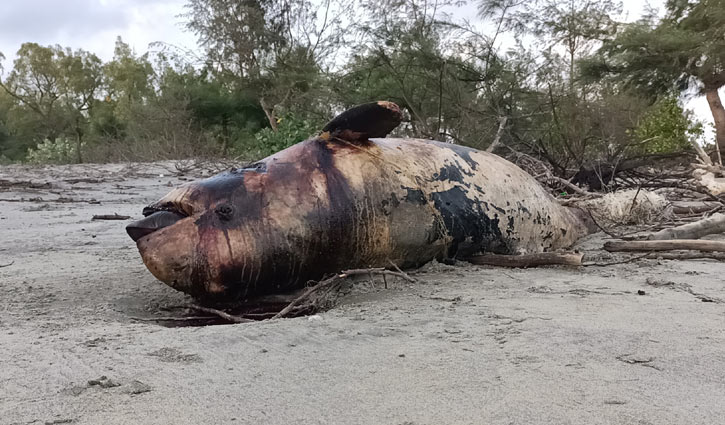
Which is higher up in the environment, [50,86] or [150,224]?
[50,86]

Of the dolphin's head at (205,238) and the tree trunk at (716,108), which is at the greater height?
the tree trunk at (716,108)

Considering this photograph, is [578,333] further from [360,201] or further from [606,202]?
[606,202]

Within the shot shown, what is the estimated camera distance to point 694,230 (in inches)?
119

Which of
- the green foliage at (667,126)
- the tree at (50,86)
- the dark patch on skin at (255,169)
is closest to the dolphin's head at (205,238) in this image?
the dark patch on skin at (255,169)

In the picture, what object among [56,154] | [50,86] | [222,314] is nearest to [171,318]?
[222,314]

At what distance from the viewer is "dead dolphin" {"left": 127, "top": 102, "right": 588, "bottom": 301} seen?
218 cm

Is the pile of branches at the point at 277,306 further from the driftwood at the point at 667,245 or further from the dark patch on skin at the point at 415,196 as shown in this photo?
the driftwood at the point at 667,245

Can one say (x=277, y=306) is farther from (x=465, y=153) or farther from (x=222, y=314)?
(x=465, y=153)

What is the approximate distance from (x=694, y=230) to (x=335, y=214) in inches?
80.2

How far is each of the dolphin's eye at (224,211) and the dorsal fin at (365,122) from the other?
63cm

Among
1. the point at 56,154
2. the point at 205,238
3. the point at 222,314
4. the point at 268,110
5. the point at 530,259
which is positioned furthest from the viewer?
the point at 268,110

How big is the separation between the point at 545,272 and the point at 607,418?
155 centimetres

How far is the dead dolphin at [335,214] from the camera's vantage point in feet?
7.16

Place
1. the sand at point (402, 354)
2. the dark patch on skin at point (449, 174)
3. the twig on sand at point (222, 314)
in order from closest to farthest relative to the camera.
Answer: the sand at point (402, 354)
the twig on sand at point (222, 314)
the dark patch on skin at point (449, 174)
